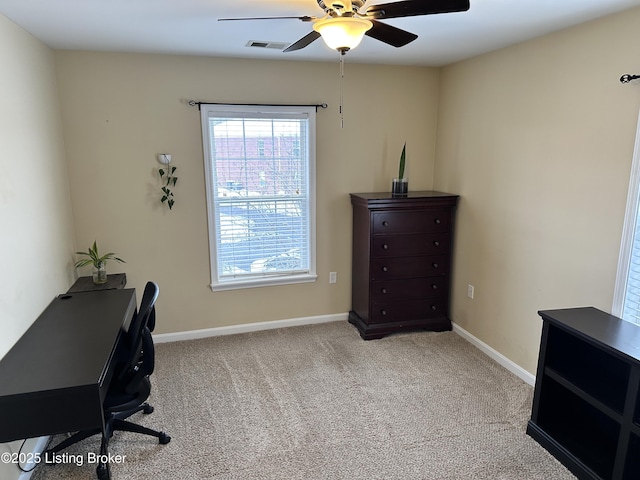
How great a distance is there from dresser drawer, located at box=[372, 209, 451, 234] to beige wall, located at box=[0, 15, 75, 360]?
2363 mm

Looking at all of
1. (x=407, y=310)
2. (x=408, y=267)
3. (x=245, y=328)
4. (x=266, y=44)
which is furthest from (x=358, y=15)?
(x=245, y=328)

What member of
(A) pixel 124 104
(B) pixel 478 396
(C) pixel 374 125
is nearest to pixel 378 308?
(B) pixel 478 396

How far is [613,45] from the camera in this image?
228cm

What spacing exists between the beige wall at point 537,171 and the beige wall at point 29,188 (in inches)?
124

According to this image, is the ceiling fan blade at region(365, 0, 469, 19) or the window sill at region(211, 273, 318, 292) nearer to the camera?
the ceiling fan blade at region(365, 0, 469, 19)

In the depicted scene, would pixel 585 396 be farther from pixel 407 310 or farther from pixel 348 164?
pixel 348 164

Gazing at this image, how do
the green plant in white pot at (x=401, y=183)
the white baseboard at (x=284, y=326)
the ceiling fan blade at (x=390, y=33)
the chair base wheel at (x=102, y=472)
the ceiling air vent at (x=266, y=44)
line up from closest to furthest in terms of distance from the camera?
the ceiling fan blade at (x=390, y=33) → the chair base wheel at (x=102, y=472) → the ceiling air vent at (x=266, y=44) → the white baseboard at (x=284, y=326) → the green plant in white pot at (x=401, y=183)

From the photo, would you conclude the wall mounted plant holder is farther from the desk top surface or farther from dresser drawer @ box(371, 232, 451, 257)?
dresser drawer @ box(371, 232, 451, 257)

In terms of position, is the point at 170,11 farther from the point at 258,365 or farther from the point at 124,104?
the point at 258,365

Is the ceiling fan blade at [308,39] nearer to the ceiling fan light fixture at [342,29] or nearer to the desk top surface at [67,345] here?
the ceiling fan light fixture at [342,29]

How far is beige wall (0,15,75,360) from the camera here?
6.98 ft

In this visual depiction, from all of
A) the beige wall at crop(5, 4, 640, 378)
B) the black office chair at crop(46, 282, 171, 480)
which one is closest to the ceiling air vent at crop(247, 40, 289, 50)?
the beige wall at crop(5, 4, 640, 378)

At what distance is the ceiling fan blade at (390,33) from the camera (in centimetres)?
177

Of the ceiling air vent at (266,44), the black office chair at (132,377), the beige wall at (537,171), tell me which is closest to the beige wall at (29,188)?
the black office chair at (132,377)
